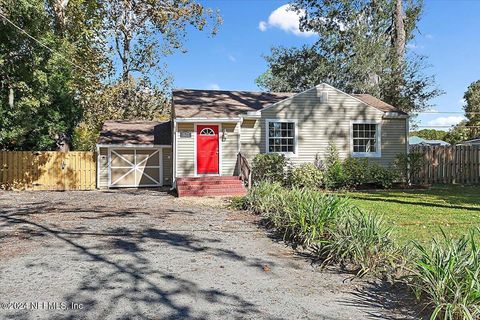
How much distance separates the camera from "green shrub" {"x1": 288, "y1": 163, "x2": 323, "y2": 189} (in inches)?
565

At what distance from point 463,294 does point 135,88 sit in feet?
90.8

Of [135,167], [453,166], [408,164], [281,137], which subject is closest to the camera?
[281,137]

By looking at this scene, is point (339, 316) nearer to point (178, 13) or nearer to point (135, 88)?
point (178, 13)

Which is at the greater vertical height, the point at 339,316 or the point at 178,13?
the point at 178,13

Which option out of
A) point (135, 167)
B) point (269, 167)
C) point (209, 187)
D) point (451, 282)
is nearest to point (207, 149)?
point (209, 187)

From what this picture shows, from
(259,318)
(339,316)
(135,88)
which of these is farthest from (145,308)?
(135,88)

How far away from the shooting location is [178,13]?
20.0 meters

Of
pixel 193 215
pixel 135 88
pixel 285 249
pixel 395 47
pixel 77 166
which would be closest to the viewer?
pixel 285 249

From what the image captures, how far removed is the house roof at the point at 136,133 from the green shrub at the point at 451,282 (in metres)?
15.2

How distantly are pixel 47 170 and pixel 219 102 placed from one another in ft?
28.6

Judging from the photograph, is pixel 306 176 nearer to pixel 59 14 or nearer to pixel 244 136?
pixel 244 136

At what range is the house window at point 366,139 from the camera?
16.3 metres

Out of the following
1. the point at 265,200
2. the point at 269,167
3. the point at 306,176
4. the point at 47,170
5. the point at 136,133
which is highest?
the point at 136,133

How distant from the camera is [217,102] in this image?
53.9ft
